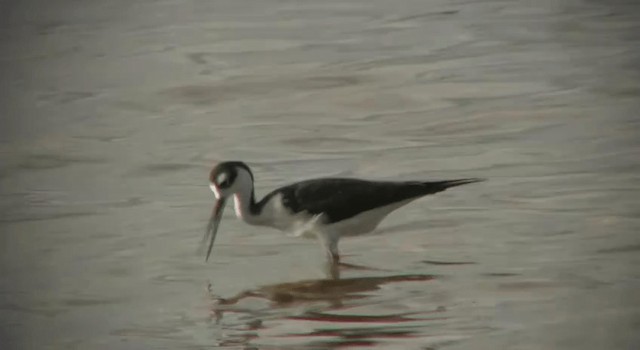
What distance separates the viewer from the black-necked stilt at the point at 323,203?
8.59 m

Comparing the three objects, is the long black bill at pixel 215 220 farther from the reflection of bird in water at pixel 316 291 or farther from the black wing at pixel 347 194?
the reflection of bird in water at pixel 316 291

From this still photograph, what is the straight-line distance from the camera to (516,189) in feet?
31.7

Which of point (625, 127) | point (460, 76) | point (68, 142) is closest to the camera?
point (625, 127)

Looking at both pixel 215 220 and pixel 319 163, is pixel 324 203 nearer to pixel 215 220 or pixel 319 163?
pixel 215 220

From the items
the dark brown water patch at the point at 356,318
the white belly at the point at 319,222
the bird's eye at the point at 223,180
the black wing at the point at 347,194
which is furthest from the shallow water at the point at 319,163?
the bird's eye at the point at 223,180

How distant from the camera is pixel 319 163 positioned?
34.6 feet

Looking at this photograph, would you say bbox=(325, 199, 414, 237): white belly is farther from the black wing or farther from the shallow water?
the shallow water

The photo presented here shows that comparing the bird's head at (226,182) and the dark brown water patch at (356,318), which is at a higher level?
the bird's head at (226,182)

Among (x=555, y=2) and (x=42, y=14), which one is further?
(x=42, y=14)

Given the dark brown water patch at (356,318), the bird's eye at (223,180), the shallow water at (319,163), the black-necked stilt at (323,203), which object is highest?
the bird's eye at (223,180)

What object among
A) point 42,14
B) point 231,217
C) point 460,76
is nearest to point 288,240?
point 231,217

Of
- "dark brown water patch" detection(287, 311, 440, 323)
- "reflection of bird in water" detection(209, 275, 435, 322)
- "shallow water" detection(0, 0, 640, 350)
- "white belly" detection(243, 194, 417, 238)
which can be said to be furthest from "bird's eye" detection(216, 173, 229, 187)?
"dark brown water patch" detection(287, 311, 440, 323)

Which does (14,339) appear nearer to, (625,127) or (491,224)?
(491,224)

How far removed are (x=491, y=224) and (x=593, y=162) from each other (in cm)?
134
